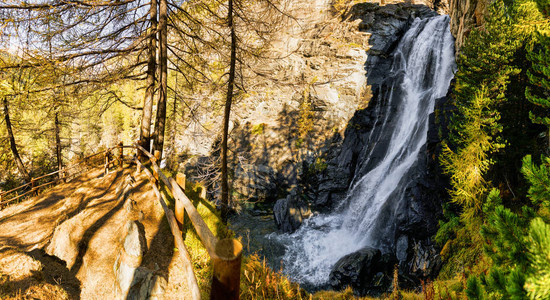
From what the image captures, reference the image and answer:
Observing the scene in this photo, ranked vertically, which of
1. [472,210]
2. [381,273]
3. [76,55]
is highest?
[76,55]

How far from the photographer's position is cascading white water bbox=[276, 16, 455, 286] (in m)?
14.2

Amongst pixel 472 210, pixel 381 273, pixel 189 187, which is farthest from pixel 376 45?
pixel 189 187

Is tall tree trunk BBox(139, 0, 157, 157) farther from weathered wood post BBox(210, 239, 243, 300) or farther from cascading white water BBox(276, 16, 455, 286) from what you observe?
cascading white water BBox(276, 16, 455, 286)

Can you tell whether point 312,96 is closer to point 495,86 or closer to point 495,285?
point 495,86

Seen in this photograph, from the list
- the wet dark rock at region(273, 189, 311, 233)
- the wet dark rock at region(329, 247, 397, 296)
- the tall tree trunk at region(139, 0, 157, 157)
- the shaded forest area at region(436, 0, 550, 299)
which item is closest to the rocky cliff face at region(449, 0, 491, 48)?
the shaded forest area at region(436, 0, 550, 299)

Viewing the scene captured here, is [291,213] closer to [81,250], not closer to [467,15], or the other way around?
[81,250]

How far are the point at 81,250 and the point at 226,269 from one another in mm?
4214

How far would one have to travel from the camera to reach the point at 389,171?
17656mm

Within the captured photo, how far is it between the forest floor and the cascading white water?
9620mm

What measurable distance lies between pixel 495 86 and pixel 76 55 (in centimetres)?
1574

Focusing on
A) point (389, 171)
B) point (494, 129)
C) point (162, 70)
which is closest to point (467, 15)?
point (494, 129)

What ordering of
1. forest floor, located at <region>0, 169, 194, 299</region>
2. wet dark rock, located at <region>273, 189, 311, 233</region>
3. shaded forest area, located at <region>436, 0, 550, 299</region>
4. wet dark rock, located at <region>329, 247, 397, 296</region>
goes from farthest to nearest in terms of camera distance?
1. wet dark rock, located at <region>273, 189, 311, 233</region>
2. wet dark rock, located at <region>329, 247, 397, 296</region>
3. shaded forest area, located at <region>436, 0, 550, 299</region>
4. forest floor, located at <region>0, 169, 194, 299</region>

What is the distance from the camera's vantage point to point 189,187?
7395mm

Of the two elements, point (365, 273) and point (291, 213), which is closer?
point (365, 273)
